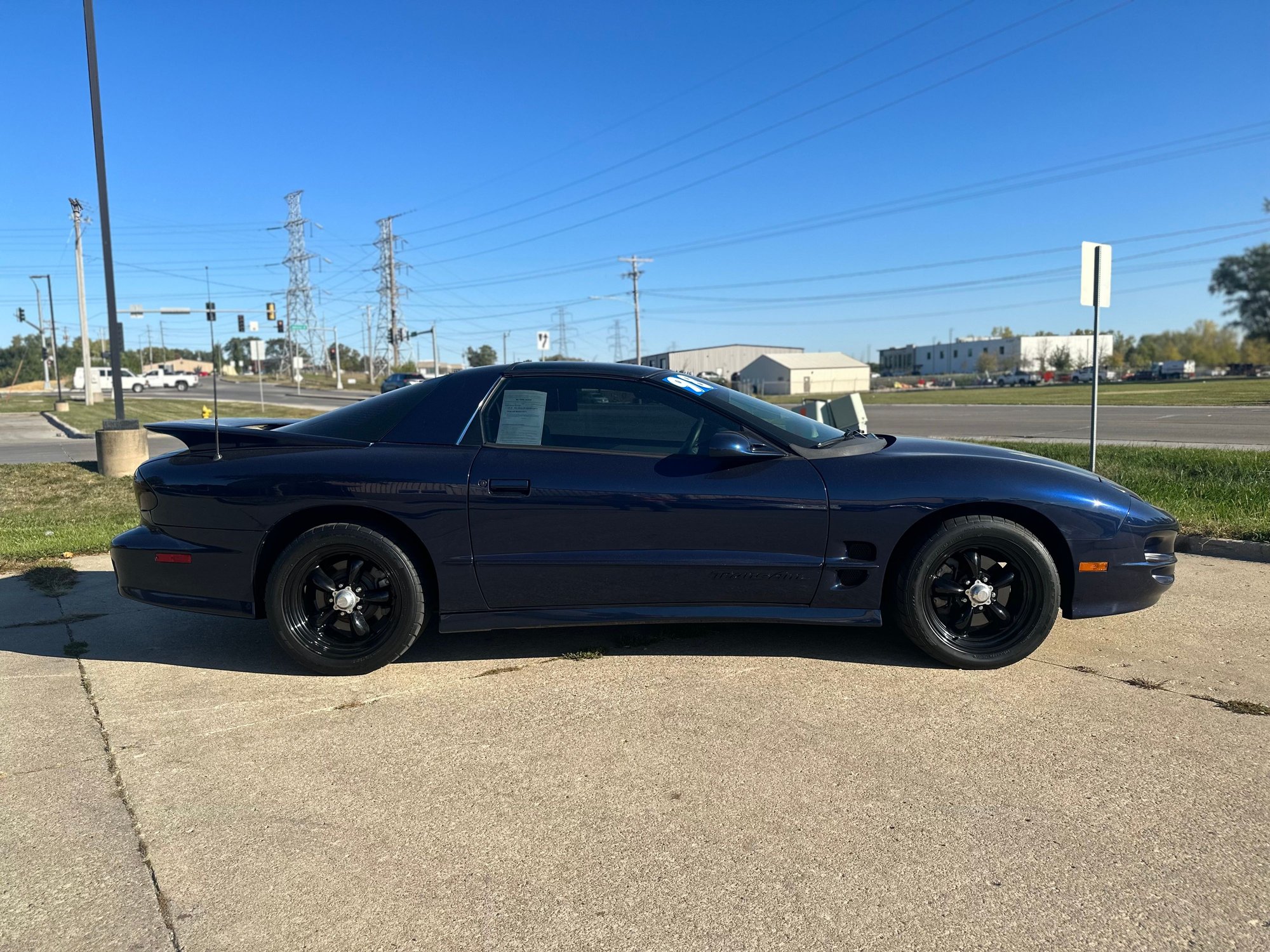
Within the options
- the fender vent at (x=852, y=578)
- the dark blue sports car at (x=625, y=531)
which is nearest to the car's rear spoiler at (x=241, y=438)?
the dark blue sports car at (x=625, y=531)

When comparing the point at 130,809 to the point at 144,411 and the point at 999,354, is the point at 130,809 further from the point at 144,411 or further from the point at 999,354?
the point at 999,354

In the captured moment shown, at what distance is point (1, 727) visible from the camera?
136 inches

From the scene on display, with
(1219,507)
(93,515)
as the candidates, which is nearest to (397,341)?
(93,515)

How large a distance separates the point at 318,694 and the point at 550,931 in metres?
2.00

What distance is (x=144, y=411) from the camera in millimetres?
30984

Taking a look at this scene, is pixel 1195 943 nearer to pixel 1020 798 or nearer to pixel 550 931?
pixel 1020 798

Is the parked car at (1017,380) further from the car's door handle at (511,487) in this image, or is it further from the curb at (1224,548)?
the car's door handle at (511,487)

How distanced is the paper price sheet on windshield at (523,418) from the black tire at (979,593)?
174 cm

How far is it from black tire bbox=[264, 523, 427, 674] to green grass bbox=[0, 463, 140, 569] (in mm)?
3768

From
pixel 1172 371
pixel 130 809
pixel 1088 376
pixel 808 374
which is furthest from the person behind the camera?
pixel 808 374

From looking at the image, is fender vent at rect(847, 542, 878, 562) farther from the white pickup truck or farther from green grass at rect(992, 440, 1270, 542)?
the white pickup truck

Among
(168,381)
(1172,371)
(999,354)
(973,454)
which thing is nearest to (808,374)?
(1172,371)

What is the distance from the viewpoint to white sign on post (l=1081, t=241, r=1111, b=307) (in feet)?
26.5

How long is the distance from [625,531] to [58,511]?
7659 millimetres
